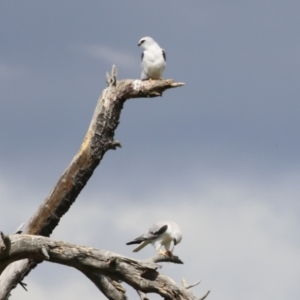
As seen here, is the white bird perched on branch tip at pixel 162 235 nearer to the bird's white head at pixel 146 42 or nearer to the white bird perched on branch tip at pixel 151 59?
the white bird perched on branch tip at pixel 151 59

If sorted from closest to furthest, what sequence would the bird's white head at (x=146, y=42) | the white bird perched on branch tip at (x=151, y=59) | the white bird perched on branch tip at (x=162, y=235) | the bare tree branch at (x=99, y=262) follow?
the bare tree branch at (x=99, y=262) < the white bird perched on branch tip at (x=162, y=235) < the white bird perched on branch tip at (x=151, y=59) < the bird's white head at (x=146, y=42)

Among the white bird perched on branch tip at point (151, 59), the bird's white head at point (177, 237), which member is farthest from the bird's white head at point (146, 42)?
the bird's white head at point (177, 237)

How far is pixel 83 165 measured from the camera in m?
14.4

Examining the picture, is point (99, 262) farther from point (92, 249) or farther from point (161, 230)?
point (161, 230)

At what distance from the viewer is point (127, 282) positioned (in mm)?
11148

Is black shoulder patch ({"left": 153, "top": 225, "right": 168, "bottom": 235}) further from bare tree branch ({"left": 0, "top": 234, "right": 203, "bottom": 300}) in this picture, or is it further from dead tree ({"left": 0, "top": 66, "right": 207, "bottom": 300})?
bare tree branch ({"left": 0, "top": 234, "right": 203, "bottom": 300})

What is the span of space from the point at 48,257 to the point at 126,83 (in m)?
4.19

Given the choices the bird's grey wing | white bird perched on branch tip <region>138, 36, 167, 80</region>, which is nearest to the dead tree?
the bird's grey wing

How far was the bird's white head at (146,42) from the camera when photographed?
17828 millimetres

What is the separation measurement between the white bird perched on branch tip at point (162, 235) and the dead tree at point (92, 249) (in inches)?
72.1

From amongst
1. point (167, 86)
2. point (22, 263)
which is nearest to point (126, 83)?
point (167, 86)

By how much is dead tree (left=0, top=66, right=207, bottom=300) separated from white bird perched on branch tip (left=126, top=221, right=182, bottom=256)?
183 centimetres

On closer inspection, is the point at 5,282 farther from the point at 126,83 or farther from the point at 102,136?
the point at 126,83

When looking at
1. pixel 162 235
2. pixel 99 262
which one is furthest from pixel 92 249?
pixel 162 235
